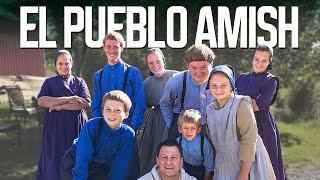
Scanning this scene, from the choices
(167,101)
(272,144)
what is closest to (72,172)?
(167,101)

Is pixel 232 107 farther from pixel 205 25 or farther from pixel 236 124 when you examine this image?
pixel 205 25

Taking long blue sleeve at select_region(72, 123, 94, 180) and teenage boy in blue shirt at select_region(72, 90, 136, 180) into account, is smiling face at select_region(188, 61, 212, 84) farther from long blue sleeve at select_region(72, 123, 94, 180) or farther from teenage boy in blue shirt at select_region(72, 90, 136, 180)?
long blue sleeve at select_region(72, 123, 94, 180)

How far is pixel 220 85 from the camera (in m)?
2.96

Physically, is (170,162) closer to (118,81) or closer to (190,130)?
(190,130)

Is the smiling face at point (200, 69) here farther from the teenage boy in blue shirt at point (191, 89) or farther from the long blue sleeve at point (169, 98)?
the long blue sleeve at point (169, 98)

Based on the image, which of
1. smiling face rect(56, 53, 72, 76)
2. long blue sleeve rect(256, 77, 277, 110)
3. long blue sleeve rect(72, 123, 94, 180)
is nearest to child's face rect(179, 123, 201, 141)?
long blue sleeve rect(72, 123, 94, 180)

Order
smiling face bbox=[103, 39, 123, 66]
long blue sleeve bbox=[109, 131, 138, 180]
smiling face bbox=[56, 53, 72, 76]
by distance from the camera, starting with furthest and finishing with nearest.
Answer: smiling face bbox=[56, 53, 72, 76] < smiling face bbox=[103, 39, 123, 66] < long blue sleeve bbox=[109, 131, 138, 180]

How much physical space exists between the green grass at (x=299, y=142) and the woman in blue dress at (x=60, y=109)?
3.42 meters

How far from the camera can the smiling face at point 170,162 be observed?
10.2ft

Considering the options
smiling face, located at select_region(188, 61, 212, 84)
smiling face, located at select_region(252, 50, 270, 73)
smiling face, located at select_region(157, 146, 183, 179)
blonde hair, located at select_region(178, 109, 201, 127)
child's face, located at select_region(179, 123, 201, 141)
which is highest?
smiling face, located at select_region(252, 50, 270, 73)

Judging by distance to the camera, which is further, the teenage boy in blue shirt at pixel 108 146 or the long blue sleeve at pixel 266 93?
the long blue sleeve at pixel 266 93

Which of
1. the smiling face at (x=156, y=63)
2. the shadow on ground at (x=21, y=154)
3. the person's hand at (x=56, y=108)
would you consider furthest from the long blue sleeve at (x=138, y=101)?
the shadow on ground at (x=21, y=154)

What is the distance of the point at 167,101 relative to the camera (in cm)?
358

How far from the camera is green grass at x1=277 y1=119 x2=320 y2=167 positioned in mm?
6812
